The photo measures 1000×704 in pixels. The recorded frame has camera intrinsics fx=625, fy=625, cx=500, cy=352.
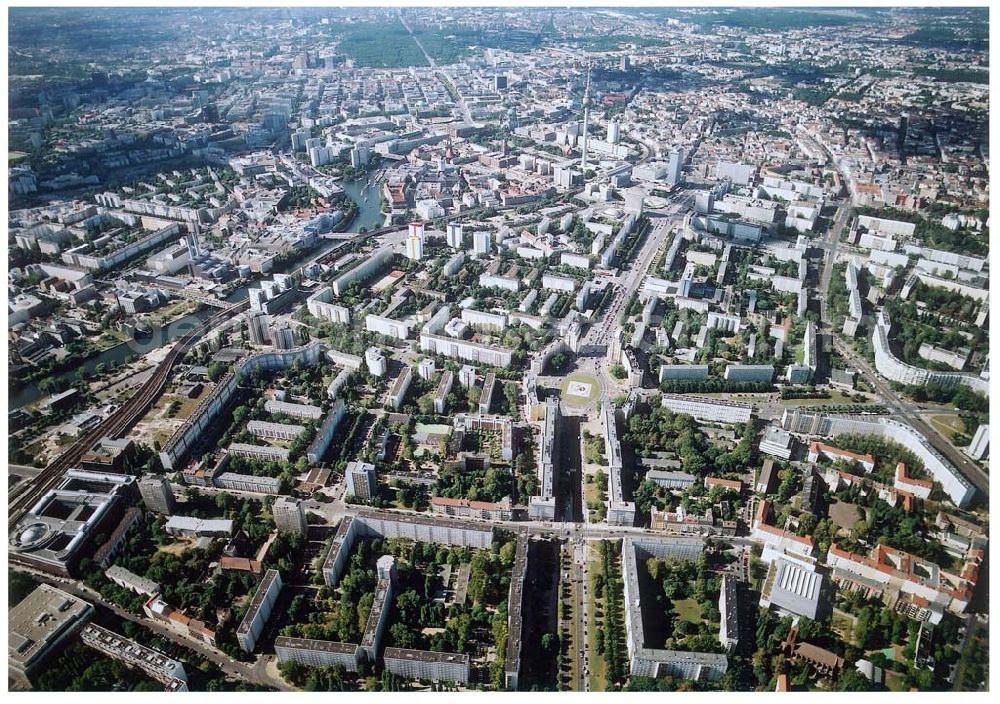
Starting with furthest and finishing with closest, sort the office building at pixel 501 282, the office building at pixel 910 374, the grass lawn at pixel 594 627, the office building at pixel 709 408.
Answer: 1. the office building at pixel 501 282
2. the office building at pixel 910 374
3. the office building at pixel 709 408
4. the grass lawn at pixel 594 627

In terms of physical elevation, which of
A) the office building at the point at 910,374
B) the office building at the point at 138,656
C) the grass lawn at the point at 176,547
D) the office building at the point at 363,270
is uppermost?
the office building at the point at 363,270

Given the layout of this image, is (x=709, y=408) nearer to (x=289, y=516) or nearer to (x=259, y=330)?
(x=289, y=516)

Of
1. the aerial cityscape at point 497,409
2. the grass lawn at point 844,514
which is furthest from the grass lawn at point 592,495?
the grass lawn at point 844,514

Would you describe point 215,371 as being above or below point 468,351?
above

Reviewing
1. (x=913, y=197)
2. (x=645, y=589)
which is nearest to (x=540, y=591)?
(x=645, y=589)

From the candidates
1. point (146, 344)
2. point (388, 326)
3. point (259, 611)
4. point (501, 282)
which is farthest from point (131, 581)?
point (501, 282)

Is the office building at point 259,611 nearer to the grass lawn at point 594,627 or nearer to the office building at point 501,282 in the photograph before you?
the grass lawn at point 594,627
